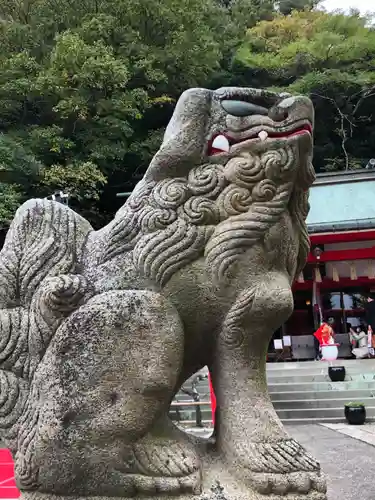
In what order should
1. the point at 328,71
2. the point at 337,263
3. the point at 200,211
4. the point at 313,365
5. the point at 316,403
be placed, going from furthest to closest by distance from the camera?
the point at 328,71 → the point at 337,263 → the point at 313,365 → the point at 316,403 → the point at 200,211

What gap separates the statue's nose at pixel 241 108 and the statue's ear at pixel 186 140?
79 millimetres

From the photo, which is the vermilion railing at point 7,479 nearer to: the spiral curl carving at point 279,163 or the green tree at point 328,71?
the spiral curl carving at point 279,163

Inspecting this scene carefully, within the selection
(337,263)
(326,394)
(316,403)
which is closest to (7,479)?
(316,403)

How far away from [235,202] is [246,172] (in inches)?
5.0

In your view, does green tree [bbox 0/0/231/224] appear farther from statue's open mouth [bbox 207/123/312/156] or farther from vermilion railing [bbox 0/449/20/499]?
statue's open mouth [bbox 207/123/312/156]

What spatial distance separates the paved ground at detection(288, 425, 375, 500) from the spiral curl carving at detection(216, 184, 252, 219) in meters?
1.88

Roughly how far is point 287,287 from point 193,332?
419 mm

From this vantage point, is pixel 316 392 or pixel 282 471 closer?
pixel 282 471

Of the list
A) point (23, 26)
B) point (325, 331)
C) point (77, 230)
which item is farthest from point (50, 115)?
point (77, 230)

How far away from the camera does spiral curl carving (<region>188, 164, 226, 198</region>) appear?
6.73ft

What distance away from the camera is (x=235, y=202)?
202cm

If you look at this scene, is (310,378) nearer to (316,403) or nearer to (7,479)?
(316,403)

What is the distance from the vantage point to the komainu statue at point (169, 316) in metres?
1.90

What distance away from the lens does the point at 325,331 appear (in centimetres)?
1166
